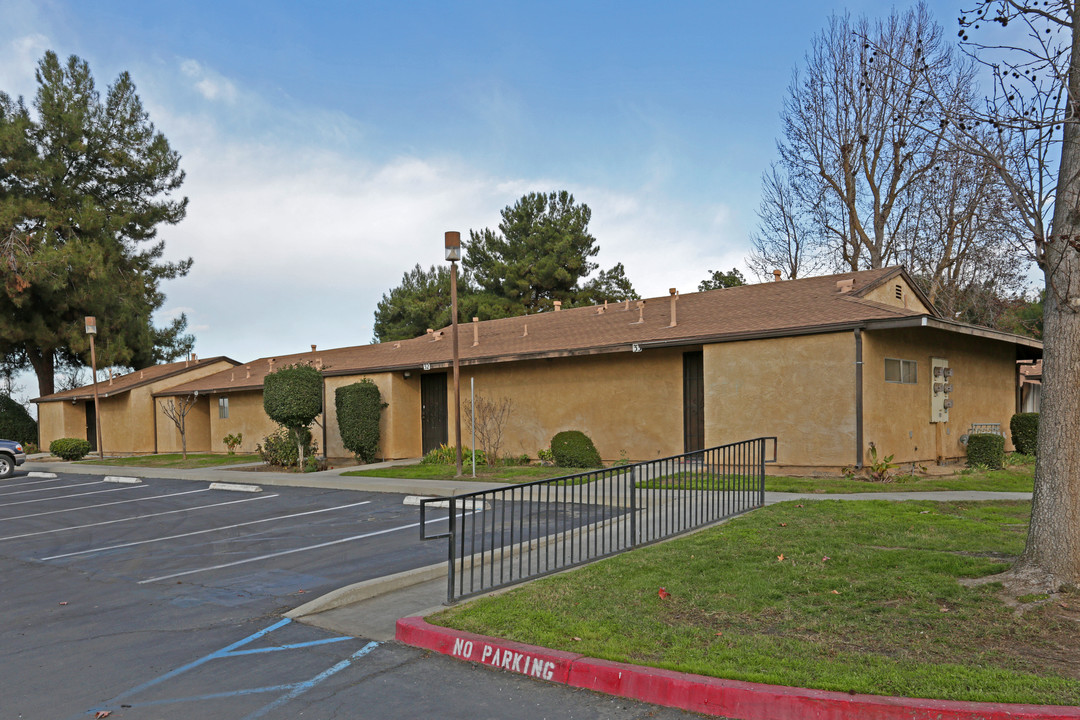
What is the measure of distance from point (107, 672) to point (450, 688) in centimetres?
272

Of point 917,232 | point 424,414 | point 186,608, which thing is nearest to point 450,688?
point 186,608

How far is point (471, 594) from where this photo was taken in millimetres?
7387

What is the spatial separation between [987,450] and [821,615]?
13901mm

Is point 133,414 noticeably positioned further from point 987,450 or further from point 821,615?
point 821,615

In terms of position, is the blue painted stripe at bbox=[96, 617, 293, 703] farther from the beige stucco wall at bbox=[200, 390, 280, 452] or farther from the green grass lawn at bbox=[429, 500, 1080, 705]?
the beige stucco wall at bbox=[200, 390, 280, 452]

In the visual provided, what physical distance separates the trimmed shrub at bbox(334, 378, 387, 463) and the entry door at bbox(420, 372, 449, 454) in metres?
1.67

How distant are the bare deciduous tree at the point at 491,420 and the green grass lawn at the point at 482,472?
1329 millimetres

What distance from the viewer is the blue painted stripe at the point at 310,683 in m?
5.05

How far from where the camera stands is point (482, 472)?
63.7 ft

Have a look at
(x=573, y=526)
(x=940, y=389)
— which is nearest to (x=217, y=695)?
(x=573, y=526)

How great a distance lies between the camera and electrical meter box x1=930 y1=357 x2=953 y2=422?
59.1 ft

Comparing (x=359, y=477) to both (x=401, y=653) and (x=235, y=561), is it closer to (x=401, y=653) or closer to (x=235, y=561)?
Result: (x=235, y=561)

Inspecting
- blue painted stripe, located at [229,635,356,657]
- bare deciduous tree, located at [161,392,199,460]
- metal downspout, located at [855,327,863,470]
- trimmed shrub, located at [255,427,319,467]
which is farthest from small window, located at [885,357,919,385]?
bare deciduous tree, located at [161,392,199,460]

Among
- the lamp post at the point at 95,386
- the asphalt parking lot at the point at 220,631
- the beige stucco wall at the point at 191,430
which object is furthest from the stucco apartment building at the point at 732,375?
the beige stucco wall at the point at 191,430
